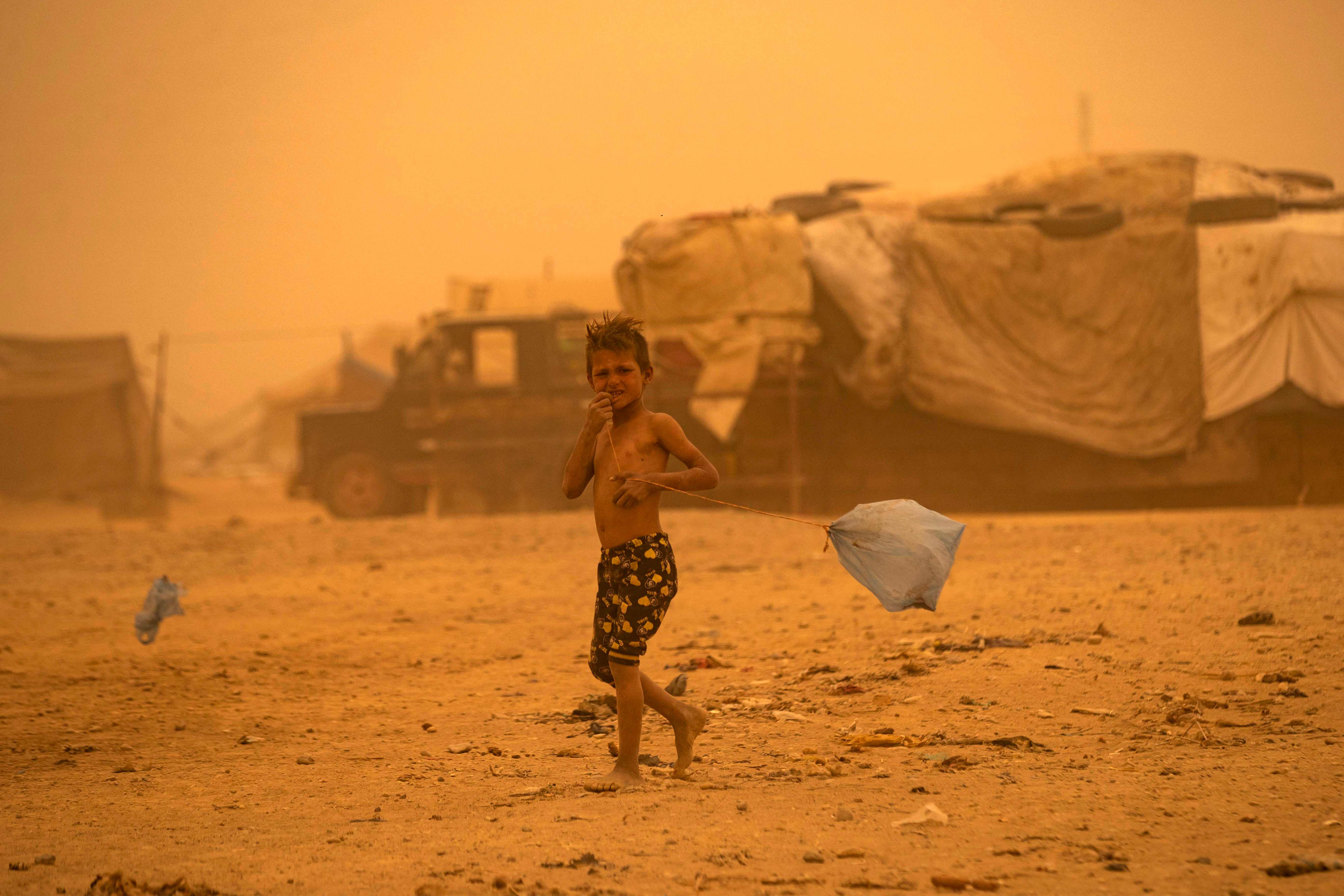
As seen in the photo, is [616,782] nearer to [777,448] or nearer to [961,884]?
[961,884]

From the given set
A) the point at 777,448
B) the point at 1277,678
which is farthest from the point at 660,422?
the point at 777,448

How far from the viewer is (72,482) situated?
18656 millimetres

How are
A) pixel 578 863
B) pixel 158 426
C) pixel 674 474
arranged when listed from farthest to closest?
pixel 158 426
pixel 674 474
pixel 578 863

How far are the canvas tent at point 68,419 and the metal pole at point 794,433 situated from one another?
35.5 feet

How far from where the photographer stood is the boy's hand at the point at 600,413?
348 cm

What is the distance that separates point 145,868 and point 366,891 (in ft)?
1.76

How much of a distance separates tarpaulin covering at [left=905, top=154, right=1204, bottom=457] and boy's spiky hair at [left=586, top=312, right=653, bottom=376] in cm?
960

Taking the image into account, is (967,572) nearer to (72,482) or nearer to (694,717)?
(694,717)

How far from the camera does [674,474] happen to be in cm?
328

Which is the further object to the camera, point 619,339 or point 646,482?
point 619,339

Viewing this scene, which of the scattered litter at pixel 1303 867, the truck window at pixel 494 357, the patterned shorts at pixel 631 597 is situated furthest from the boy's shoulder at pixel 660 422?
the truck window at pixel 494 357

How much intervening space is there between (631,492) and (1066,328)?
1040 centimetres

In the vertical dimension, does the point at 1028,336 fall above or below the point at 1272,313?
below

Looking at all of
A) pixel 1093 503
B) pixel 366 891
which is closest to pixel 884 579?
pixel 366 891
